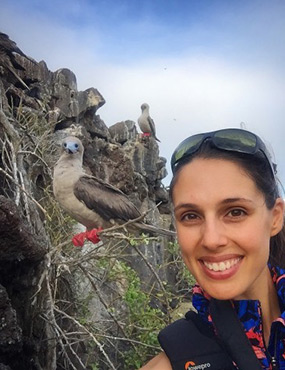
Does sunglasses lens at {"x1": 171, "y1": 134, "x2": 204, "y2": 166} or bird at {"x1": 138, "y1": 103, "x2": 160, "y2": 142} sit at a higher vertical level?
bird at {"x1": 138, "y1": 103, "x2": 160, "y2": 142}

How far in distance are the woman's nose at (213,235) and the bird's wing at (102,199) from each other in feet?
11.1

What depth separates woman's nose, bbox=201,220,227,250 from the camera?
144 cm

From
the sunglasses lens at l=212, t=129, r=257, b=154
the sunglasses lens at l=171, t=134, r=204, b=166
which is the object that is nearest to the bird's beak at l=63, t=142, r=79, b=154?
the sunglasses lens at l=171, t=134, r=204, b=166

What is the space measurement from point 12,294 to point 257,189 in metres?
3.22

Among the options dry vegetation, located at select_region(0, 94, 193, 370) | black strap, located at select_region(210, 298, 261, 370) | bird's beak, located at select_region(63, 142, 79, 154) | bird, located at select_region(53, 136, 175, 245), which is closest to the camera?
black strap, located at select_region(210, 298, 261, 370)

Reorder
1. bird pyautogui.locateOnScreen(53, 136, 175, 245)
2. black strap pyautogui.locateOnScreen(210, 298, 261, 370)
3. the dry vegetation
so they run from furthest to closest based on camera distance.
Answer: bird pyautogui.locateOnScreen(53, 136, 175, 245)
the dry vegetation
black strap pyautogui.locateOnScreen(210, 298, 261, 370)

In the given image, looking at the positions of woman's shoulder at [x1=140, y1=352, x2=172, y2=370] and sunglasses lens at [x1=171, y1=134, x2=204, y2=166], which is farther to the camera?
sunglasses lens at [x1=171, y1=134, x2=204, y2=166]

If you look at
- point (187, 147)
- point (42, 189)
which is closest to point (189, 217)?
point (187, 147)

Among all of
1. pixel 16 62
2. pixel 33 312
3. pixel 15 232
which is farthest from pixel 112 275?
pixel 16 62

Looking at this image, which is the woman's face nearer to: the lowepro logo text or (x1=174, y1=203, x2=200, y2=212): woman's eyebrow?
(x1=174, y1=203, x2=200, y2=212): woman's eyebrow

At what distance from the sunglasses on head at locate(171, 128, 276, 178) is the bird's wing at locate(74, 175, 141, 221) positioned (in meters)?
3.15

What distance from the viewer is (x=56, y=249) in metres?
3.94

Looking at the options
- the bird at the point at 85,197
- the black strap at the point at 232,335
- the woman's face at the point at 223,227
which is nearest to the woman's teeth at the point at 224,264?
the woman's face at the point at 223,227

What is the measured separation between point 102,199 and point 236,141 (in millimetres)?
3411
